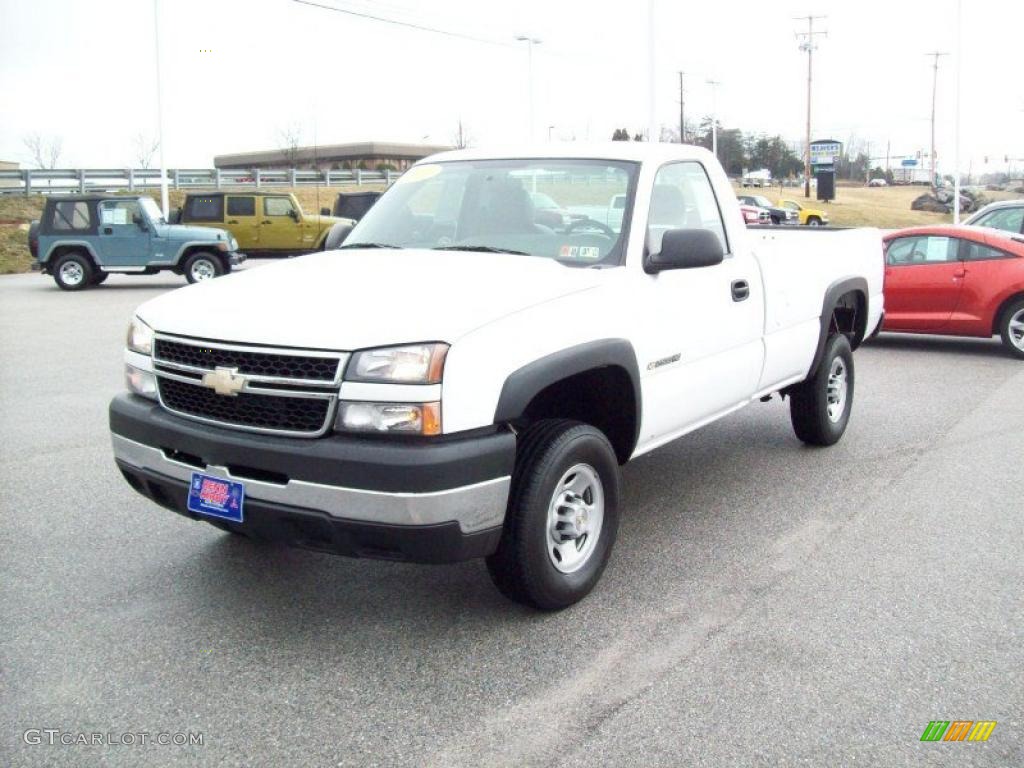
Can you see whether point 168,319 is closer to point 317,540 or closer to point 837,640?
point 317,540

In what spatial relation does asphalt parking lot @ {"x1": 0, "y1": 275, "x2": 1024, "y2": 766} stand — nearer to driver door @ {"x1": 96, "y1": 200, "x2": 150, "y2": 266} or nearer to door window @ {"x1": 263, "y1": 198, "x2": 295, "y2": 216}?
driver door @ {"x1": 96, "y1": 200, "x2": 150, "y2": 266}

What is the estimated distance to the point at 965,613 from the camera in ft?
14.3

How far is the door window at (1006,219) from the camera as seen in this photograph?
15.5 metres

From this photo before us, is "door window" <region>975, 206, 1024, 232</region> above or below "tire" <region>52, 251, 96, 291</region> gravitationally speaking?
above

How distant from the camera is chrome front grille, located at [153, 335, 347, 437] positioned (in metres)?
3.72

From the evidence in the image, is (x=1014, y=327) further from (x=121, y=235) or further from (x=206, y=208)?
A: (x=206, y=208)

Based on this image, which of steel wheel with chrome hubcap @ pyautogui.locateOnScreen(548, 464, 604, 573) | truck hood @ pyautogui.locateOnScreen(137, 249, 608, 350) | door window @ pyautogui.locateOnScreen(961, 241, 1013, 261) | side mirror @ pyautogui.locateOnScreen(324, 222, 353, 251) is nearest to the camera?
truck hood @ pyautogui.locateOnScreen(137, 249, 608, 350)

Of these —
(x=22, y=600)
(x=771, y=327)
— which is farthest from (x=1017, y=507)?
(x=22, y=600)

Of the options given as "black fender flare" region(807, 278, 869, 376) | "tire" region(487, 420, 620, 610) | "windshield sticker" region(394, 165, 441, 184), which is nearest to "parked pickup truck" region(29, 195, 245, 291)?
"windshield sticker" region(394, 165, 441, 184)

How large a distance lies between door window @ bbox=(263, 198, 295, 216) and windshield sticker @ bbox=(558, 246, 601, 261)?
22040 millimetres

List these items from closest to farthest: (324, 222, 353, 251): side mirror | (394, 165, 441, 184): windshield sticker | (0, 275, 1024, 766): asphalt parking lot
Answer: (0, 275, 1024, 766): asphalt parking lot
(394, 165, 441, 184): windshield sticker
(324, 222, 353, 251): side mirror

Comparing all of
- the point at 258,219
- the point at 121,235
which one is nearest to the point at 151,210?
the point at 121,235

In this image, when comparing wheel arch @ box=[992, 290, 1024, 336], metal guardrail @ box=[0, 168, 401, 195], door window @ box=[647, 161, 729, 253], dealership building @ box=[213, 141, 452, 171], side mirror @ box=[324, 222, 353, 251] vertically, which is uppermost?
dealership building @ box=[213, 141, 452, 171]

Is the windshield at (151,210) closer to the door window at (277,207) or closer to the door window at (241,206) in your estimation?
the door window at (241,206)
